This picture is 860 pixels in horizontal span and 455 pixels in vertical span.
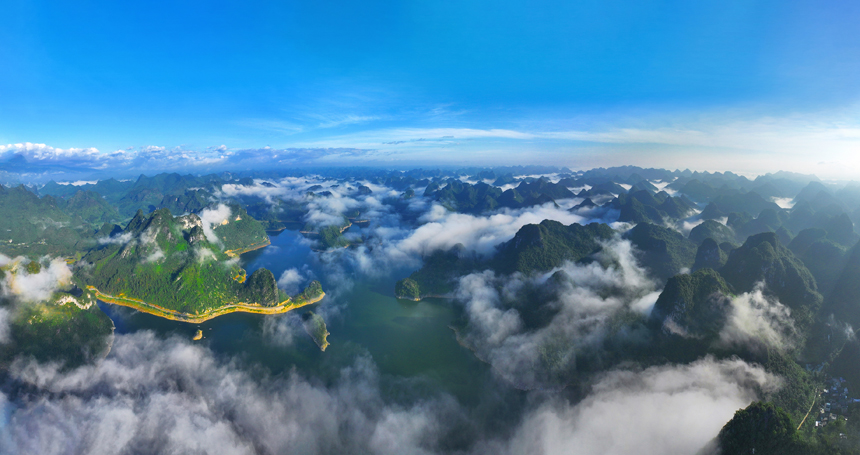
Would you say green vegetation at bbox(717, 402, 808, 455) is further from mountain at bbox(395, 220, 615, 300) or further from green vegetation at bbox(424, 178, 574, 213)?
green vegetation at bbox(424, 178, 574, 213)

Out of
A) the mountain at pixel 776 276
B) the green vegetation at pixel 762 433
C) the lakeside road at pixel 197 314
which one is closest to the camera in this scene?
the green vegetation at pixel 762 433

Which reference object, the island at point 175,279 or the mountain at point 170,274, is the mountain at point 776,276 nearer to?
the island at point 175,279

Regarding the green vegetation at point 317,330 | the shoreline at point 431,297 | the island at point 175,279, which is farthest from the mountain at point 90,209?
the shoreline at point 431,297

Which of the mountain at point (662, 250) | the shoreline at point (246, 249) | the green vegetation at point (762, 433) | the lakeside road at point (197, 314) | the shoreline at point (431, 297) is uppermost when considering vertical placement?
the mountain at point (662, 250)

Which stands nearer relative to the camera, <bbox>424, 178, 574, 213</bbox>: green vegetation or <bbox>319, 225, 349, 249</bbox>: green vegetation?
<bbox>319, 225, 349, 249</bbox>: green vegetation

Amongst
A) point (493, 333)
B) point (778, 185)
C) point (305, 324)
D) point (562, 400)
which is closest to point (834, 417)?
point (562, 400)

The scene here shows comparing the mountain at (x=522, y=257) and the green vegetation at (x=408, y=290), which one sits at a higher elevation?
the mountain at (x=522, y=257)

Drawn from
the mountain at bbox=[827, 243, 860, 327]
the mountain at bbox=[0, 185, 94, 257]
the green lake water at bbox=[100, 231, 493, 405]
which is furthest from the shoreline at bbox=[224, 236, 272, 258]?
the mountain at bbox=[827, 243, 860, 327]

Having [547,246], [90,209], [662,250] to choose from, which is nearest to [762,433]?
[547,246]

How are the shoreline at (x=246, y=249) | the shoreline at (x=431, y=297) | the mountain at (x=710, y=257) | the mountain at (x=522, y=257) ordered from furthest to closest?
the shoreline at (x=246, y=249), the mountain at (x=522, y=257), the shoreline at (x=431, y=297), the mountain at (x=710, y=257)
